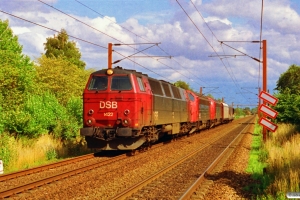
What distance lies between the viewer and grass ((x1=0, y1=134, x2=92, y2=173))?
1498cm

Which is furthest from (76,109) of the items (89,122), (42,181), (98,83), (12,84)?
(42,181)

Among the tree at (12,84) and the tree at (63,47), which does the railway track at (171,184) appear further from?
the tree at (63,47)

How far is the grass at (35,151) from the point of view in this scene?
1498 centimetres

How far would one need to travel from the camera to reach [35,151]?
17.0m

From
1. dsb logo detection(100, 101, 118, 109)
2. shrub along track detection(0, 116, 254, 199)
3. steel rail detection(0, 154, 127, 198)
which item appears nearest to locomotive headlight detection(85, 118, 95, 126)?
dsb logo detection(100, 101, 118, 109)

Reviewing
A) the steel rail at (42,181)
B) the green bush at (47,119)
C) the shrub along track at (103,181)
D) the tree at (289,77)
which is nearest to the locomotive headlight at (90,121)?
the shrub along track at (103,181)

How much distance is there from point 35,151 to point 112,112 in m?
3.52

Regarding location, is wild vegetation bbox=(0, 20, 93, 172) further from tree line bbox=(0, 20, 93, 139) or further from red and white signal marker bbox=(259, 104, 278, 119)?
red and white signal marker bbox=(259, 104, 278, 119)

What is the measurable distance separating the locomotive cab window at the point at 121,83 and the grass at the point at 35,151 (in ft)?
12.5

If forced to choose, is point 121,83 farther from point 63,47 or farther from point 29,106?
point 63,47

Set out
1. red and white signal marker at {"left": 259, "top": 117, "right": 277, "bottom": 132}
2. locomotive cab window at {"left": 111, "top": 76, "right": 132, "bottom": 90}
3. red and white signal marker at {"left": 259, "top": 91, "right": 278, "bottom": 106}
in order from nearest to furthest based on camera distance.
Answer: locomotive cab window at {"left": 111, "top": 76, "right": 132, "bottom": 90}, red and white signal marker at {"left": 259, "top": 91, "right": 278, "bottom": 106}, red and white signal marker at {"left": 259, "top": 117, "right": 277, "bottom": 132}

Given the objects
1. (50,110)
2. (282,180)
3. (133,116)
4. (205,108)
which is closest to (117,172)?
(133,116)

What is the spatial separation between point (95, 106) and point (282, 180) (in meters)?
9.68

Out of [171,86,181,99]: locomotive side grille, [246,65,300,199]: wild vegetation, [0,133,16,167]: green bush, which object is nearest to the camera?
[246,65,300,199]: wild vegetation
